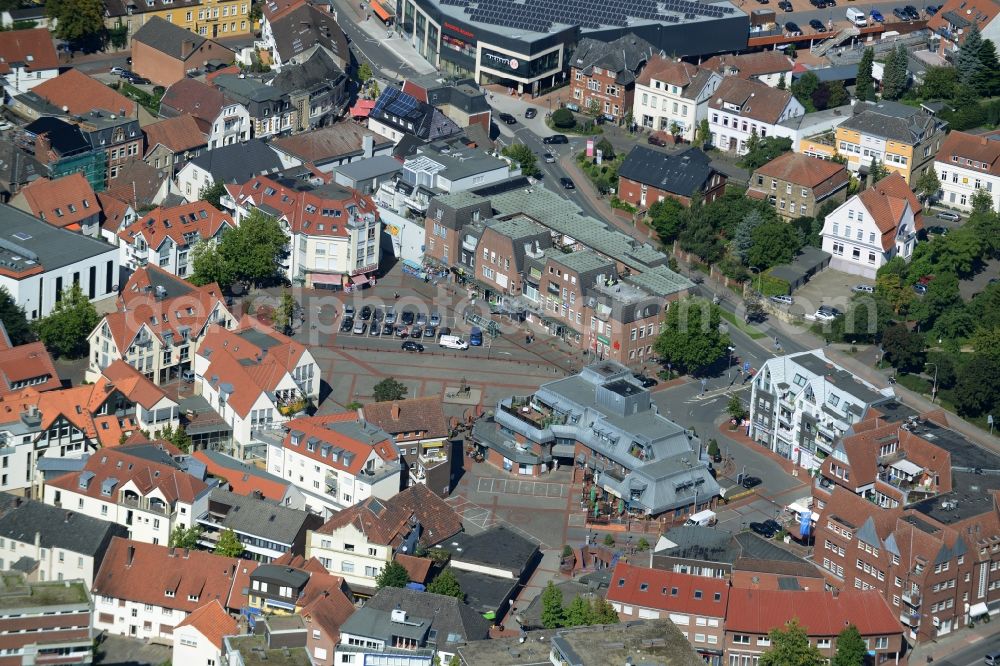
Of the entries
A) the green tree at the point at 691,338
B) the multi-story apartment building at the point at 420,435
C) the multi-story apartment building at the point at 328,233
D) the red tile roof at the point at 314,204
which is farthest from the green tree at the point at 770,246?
the multi-story apartment building at the point at 420,435

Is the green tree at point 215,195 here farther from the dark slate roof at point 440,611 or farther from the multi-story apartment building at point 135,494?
the dark slate roof at point 440,611

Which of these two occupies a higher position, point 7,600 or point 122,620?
point 7,600

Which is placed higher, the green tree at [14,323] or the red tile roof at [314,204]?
the red tile roof at [314,204]

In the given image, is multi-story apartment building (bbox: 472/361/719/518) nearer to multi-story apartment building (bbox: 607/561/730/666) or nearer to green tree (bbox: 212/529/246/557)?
multi-story apartment building (bbox: 607/561/730/666)

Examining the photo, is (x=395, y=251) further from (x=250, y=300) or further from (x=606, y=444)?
(x=606, y=444)

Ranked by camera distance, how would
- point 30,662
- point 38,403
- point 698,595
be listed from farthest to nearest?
point 38,403, point 698,595, point 30,662

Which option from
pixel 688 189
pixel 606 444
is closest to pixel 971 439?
pixel 606 444
